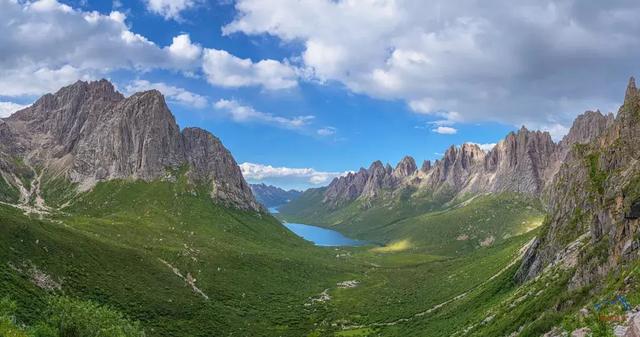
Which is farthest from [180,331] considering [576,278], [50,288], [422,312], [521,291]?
[576,278]

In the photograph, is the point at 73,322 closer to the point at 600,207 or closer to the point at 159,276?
the point at 159,276

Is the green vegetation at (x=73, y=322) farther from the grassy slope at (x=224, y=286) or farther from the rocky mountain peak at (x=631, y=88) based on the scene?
the rocky mountain peak at (x=631, y=88)

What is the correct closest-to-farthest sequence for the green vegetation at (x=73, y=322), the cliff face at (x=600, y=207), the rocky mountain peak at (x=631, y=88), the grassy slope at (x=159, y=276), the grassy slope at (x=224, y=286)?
the cliff face at (x=600, y=207) < the green vegetation at (x=73, y=322) < the grassy slope at (x=224, y=286) < the grassy slope at (x=159, y=276) < the rocky mountain peak at (x=631, y=88)

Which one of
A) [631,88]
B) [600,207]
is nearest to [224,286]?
[600,207]

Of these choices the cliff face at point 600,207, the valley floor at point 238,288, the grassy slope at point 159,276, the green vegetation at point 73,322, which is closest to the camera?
the cliff face at point 600,207

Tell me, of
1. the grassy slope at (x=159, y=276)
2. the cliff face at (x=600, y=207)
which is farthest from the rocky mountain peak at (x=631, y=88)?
the grassy slope at (x=159, y=276)

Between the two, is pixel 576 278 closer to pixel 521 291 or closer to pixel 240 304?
pixel 521 291

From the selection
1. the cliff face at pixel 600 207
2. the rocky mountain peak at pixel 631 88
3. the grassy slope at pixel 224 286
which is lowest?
the grassy slope at pixel 224 286

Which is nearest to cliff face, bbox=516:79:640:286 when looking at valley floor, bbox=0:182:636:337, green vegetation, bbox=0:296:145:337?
valley floor, bbox=0:182:636:337
